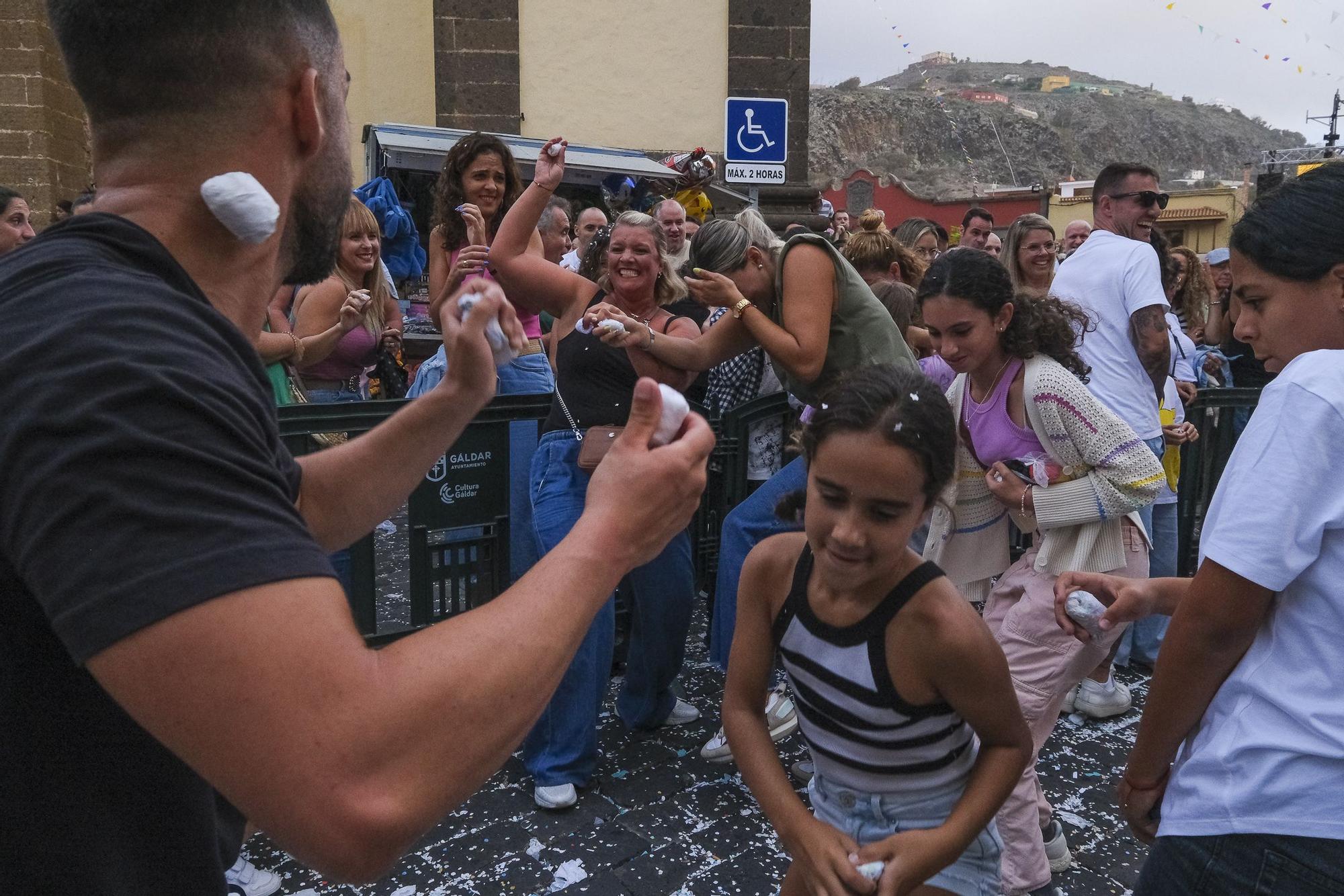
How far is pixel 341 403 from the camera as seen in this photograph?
3666 mm

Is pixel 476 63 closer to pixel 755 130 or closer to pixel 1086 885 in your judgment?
pixel 755 130

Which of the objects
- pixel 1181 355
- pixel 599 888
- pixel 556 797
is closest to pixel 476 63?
pixel 1181 355

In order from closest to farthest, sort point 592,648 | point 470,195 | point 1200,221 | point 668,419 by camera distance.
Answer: point 668,419, point 592,648, point 470,195, point 1200,221

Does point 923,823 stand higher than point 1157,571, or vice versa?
point 923,823

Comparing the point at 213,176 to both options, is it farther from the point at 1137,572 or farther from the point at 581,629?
the point at 1137,572

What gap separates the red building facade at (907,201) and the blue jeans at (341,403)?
34983 mm

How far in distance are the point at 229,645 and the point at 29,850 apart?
42 centimetres

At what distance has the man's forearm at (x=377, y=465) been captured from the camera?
5.16 ft

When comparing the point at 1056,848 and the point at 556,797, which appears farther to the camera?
the point at 556,797

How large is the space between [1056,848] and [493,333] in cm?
255

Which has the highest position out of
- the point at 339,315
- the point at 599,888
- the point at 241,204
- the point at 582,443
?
the point at 241,204

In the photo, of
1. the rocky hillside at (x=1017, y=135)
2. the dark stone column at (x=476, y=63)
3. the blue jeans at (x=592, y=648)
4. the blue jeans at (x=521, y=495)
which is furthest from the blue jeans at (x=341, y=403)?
the rocky hillside at (x=1017, y=135)

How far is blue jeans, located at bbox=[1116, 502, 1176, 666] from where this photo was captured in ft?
15.8

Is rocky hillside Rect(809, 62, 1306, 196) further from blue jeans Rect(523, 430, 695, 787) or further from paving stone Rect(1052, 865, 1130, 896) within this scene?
paving stone Rect(1052, 865, 1130, 896)
